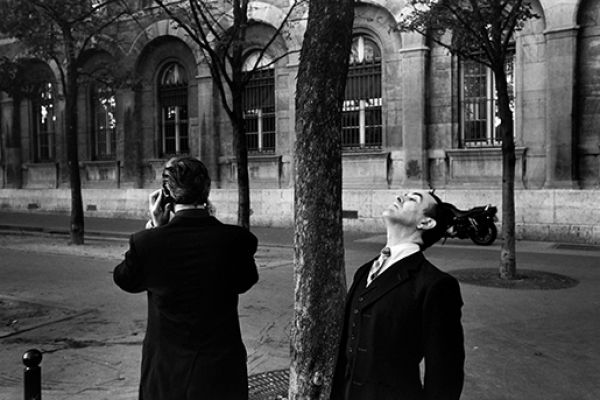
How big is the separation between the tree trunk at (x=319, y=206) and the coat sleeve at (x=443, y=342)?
1960mm

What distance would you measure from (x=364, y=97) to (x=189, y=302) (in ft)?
49.9

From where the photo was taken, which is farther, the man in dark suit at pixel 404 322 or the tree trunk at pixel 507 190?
the tree trunk at pixel 507 190

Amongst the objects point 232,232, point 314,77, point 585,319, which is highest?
point 314,77

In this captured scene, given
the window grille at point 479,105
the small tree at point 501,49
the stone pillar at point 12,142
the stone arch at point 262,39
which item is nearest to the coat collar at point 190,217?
the small tree at point 501,49

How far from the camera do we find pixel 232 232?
294 cm

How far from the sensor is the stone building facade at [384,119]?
14422mm

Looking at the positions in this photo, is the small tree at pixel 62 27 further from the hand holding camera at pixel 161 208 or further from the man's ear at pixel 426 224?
the man's ear at pixel 426 224

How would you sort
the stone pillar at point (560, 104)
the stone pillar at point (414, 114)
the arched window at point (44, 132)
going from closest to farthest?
the stone pillar at point (560, 104) → the stone pillar at point (414, 114) → the arched window at point (44, 132)

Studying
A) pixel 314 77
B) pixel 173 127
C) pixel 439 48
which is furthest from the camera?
pixel 173 127

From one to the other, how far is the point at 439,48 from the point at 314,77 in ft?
41.9

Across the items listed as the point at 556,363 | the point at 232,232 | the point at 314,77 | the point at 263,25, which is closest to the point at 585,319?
the point at 556,363

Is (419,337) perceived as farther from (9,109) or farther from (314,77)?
(9,109)

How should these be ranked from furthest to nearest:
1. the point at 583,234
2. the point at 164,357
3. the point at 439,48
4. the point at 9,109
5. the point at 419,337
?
the point at 9,109 < the point at 439,48 < the point at 583,234 < the point at 164,357 < the point at 419,337

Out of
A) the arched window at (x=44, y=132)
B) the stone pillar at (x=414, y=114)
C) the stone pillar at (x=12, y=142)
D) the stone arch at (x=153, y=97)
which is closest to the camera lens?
the stone pillar at (x=414, y=114)
